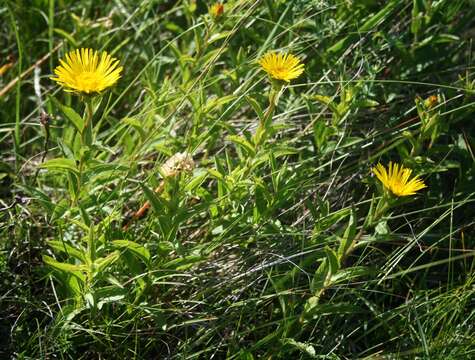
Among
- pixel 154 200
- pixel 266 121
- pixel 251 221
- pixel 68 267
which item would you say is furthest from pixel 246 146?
pixel 68 267

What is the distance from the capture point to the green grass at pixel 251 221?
170cm

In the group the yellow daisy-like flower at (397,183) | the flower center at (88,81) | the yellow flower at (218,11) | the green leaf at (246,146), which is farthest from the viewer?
the yellow flower at (218,11)

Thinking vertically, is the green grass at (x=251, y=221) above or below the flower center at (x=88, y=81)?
below

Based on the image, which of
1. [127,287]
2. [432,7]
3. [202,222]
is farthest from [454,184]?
[127,287]

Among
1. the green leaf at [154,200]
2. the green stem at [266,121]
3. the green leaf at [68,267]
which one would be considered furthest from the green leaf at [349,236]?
the green leaf at [68,267]

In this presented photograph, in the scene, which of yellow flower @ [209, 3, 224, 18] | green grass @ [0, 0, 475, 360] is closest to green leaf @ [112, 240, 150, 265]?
green grass @ [0, 0, 475, 360]

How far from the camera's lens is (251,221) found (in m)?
1.81

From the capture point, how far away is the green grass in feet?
5.58

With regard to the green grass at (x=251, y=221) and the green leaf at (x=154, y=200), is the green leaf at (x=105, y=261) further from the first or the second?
the green leaf at (x=154, y=200)

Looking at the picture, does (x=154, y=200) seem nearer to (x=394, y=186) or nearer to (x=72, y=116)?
(x=72, y=116)

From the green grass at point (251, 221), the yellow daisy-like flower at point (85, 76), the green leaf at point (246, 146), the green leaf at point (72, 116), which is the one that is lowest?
the green grass at point (251, 221)

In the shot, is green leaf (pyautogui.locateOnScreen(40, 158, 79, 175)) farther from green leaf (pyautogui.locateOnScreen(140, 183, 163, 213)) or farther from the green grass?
green leaf (pyautogui.locateOnScreen(140, 183, 163, 213))

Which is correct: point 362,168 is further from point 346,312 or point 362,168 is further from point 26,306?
point 26,306

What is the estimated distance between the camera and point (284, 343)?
67.2 inches
